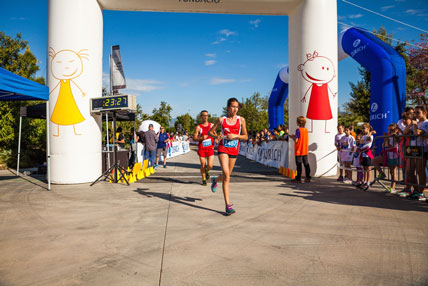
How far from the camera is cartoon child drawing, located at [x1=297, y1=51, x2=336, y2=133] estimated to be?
30.5ft

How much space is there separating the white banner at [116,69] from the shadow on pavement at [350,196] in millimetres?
8554

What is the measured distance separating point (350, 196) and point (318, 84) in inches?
175

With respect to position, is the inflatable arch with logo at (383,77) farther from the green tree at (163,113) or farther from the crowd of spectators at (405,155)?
the green tree at (163,113)

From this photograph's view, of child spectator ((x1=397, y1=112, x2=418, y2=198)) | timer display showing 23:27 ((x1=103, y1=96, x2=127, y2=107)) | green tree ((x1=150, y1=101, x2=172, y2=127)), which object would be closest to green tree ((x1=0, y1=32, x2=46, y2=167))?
timer display showing 23:27 ((x1=103, y1=96, x2=127, y2=107))

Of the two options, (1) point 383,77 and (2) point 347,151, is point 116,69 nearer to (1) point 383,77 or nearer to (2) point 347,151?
(2) point 347,151

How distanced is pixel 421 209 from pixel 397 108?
291 inches

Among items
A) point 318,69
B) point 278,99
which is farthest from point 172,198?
point 278,99

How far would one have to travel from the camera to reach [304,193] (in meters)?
6.56

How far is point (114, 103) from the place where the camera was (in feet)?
25.6

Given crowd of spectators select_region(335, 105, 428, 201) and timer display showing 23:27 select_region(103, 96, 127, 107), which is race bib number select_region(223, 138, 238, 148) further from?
timer display showing 23:27 select_region(103, 96, 127, 107)

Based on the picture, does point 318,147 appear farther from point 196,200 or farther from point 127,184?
point 127,184

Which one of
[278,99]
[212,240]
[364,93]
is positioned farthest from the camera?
[364,93]

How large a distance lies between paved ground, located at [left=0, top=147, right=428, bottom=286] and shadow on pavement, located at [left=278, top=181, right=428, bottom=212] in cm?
4

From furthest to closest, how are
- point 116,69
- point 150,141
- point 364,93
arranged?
point 364,93, point 116,69, point 150,141
